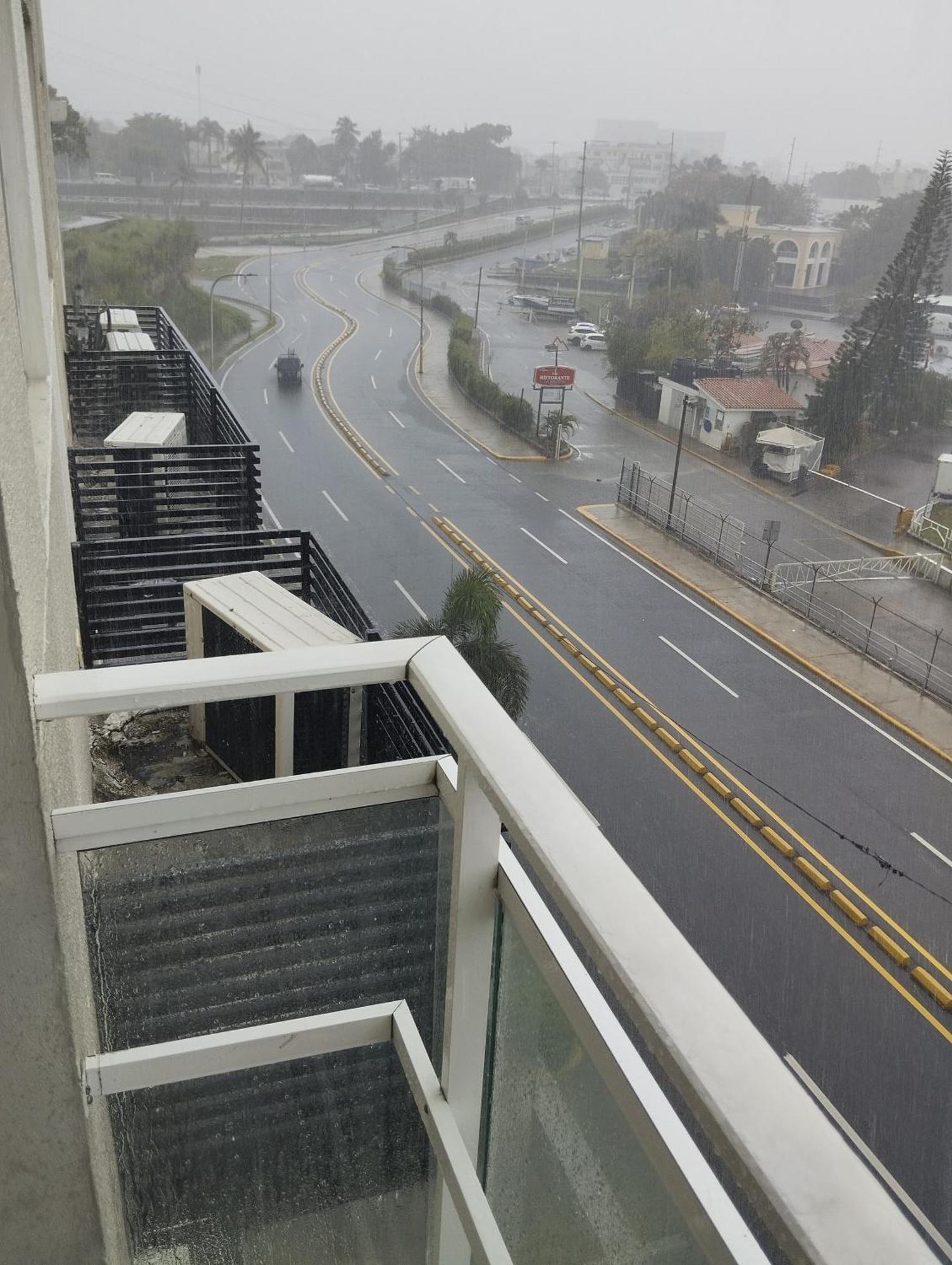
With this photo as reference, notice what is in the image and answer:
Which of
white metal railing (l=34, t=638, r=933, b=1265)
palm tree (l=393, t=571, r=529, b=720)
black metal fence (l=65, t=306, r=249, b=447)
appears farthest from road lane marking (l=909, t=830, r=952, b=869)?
white metal railing (l=34, t=638, r=933, b=1265)

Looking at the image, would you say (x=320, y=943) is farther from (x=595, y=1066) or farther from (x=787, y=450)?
(x=787, y=450)

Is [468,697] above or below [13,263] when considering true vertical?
below

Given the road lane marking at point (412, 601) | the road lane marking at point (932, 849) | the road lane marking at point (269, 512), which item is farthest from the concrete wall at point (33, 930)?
the road lane marking at point (269, 512)

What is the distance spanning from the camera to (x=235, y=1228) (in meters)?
0.88

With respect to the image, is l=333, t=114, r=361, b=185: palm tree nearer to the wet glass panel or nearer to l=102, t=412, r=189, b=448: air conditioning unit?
l=102, t=412, r=189, b=448: air conditioning unit

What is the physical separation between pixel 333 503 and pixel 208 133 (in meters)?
Answer: 6.42

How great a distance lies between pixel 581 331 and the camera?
12352 mm

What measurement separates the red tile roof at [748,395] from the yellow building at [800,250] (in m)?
1.62

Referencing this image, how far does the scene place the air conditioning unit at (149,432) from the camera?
153 inches

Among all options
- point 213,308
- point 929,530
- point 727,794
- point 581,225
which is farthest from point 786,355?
point 213,308

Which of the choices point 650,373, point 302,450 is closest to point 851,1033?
point 650,373

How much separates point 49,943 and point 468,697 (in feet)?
1.01

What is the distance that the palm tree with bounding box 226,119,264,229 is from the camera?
547 inches

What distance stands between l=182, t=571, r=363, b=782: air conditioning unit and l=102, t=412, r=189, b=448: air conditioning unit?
1.43 meters
